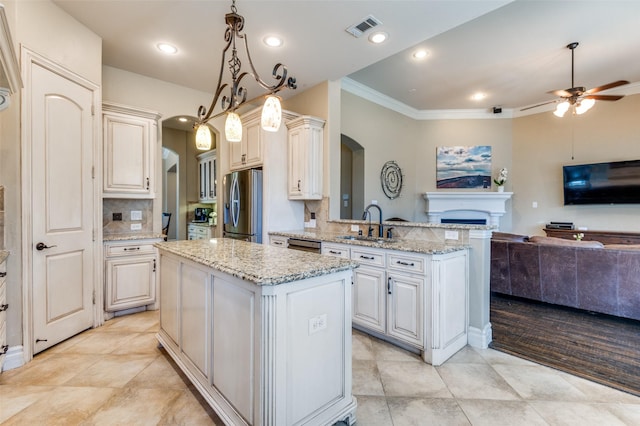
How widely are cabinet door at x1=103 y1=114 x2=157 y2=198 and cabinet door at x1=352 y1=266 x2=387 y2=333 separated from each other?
2722mm

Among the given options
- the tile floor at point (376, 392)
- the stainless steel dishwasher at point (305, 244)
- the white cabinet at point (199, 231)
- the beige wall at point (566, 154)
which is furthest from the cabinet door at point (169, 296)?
the beige wall at point (566, 154)

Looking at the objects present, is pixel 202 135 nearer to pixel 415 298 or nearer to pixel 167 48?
pixel 167 48

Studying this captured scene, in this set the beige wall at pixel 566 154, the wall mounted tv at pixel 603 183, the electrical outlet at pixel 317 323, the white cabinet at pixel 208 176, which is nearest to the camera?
the electrical outlet at pixel 317 323

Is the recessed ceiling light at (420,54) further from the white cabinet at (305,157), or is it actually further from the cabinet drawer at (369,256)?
the cabinet drawer at (369,256)

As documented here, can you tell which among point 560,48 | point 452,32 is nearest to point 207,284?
point 452,32

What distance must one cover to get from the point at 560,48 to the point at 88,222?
19.7 feet

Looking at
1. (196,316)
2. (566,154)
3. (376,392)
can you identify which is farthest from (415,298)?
(566,154)

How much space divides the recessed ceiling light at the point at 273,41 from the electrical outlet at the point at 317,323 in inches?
110

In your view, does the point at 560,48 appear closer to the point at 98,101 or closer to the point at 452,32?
the point at 452,32

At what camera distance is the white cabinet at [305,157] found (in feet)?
12.8

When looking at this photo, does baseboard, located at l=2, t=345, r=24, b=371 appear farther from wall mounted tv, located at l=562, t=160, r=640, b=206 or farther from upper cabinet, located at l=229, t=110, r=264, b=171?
wall mounted tv, located at l=562, t=160, r=640, b=206

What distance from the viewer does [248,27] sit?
9.32 ft

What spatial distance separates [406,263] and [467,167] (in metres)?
5.28

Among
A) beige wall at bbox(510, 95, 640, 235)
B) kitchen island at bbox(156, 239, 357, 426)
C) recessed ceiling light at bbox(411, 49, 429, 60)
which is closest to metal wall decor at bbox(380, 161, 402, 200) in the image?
recessed ceiling light at bbox(411, 49, 429, 60)
